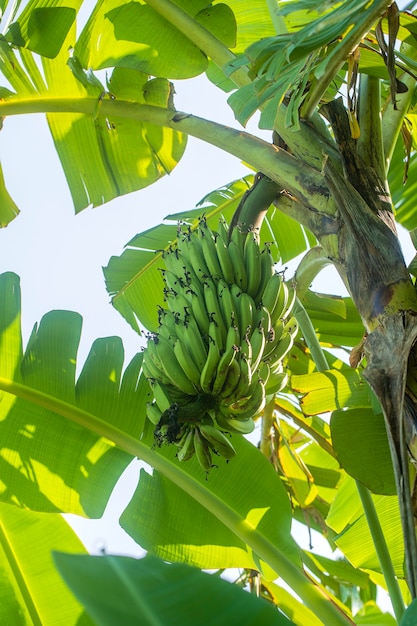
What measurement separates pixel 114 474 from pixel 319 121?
3.21 ft

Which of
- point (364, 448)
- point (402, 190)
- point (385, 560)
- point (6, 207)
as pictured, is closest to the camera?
point (385, 560)

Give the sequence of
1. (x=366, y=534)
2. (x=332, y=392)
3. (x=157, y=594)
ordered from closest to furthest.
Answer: (x=157, y=594), (x=332, y=392), (x=366, y=534)

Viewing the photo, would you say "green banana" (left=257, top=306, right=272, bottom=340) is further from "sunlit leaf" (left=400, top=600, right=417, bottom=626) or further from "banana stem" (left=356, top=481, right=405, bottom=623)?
"sunlit leaf" (left=400, top=600, right=417, bottom=626)

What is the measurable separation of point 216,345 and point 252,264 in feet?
A: 0.76

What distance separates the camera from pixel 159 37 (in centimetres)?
167

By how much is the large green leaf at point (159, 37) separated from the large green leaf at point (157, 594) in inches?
58.2

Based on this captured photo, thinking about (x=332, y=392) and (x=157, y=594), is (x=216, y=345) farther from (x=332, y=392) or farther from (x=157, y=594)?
(x=157, y=594)

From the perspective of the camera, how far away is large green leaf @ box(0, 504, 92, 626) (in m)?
1.49

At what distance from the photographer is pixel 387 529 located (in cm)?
163

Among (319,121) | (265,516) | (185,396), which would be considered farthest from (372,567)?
(319,121)

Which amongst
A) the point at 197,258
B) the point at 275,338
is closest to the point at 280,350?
the point at 275,338

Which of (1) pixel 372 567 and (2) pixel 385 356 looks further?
(1) pixel 372 567

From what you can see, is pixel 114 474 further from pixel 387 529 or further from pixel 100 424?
pixel 387 529

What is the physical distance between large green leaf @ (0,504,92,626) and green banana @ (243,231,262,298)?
2.79 feet
